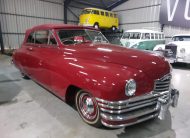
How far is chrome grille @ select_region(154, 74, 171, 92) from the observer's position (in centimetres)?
218

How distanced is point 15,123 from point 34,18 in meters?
11.9

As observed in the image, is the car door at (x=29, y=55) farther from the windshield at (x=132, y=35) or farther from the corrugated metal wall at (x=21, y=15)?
the corrugated metal wall at (x=21, y=15)

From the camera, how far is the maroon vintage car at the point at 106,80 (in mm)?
1921

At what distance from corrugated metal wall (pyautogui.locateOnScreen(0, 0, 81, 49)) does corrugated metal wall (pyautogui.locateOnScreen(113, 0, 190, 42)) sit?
21.6 ft

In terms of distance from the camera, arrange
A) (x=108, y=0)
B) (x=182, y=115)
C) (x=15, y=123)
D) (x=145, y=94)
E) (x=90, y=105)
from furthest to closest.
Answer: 1. (x=108, y=0)
2. (x=182, y=115)
3. (x=15, y=123)
4. (x=90, y=105)
5. (x=145, y=94)

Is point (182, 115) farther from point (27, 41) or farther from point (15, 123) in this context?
point (27, 41)

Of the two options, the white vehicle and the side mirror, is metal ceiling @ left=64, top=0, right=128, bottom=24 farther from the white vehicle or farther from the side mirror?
the side mirror

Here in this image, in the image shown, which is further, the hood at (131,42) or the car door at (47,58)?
the hood at (131,42)

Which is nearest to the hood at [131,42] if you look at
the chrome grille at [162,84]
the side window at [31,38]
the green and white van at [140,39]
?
the green and white van at [140,39]

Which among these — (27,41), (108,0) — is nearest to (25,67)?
(27,41)

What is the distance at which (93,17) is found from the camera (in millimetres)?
12867

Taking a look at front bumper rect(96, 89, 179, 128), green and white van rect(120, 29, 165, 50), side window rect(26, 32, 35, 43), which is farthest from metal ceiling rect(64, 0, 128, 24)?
front bumper rect(96, 89, 179, 128)

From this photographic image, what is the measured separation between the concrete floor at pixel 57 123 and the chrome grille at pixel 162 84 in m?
0.61

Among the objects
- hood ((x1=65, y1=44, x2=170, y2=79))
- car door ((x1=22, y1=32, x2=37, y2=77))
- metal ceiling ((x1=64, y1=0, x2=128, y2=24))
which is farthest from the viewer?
metal ceiling ((x1=64, y1=0, x2=128, y2=24))
